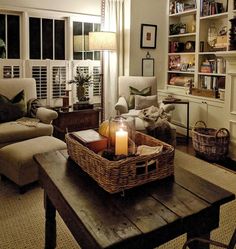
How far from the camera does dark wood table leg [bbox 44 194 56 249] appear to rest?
196 centimetres

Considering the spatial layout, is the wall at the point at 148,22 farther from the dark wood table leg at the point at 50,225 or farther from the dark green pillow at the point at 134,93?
the dark wood table leg at the point at 50,225

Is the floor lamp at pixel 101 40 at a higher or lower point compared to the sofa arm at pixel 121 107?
higher

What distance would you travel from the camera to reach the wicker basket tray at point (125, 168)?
1377 millimetres

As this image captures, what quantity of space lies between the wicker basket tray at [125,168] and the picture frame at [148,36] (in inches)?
157

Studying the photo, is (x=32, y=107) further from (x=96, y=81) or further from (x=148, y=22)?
(x=148, y=22)

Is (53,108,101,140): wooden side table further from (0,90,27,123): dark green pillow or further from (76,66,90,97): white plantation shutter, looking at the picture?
(76,66,90,97): white plantation shutter

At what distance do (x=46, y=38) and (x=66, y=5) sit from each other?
60 cm

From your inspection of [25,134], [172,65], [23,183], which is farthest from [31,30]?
[23,183]

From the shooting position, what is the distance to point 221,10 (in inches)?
179

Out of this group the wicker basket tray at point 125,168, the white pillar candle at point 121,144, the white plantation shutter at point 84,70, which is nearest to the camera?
the wicker basket tray at point 125,168

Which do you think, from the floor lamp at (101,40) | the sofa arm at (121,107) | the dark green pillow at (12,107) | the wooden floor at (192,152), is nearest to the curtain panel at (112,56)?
the floor lamp at (101,40)

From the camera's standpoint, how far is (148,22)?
5340mm

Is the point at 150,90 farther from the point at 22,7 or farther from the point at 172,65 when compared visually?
the point at 22,7

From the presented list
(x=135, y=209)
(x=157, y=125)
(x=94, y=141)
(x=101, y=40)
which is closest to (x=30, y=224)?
(x=94, y=141)
